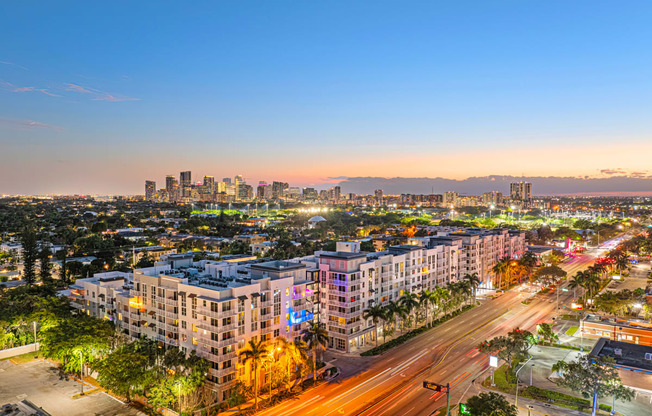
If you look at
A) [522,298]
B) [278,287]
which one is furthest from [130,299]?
[522,298]

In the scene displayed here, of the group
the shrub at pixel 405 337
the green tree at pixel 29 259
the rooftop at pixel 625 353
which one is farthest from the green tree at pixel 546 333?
the green tree at pixel 29 259

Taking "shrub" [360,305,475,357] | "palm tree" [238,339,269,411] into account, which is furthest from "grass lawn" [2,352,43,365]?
"shrub" [360,305,475,357]

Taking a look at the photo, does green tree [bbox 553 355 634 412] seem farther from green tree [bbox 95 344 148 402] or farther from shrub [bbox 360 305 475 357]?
green tree [bbox 95 344 148 402]

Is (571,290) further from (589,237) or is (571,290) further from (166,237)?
(166,237)

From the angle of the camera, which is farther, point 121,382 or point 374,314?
point 374,314

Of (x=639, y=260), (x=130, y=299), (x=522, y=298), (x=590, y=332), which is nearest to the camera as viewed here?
(x=130, y=299)

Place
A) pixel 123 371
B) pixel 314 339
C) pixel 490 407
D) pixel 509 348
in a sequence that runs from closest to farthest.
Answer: pixel 490 407, pixel 123 371, pixel 509 348, pixel 314 339

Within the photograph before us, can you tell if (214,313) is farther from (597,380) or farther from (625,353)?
(625,353)

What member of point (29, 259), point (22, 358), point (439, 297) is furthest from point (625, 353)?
point (29, 259)
